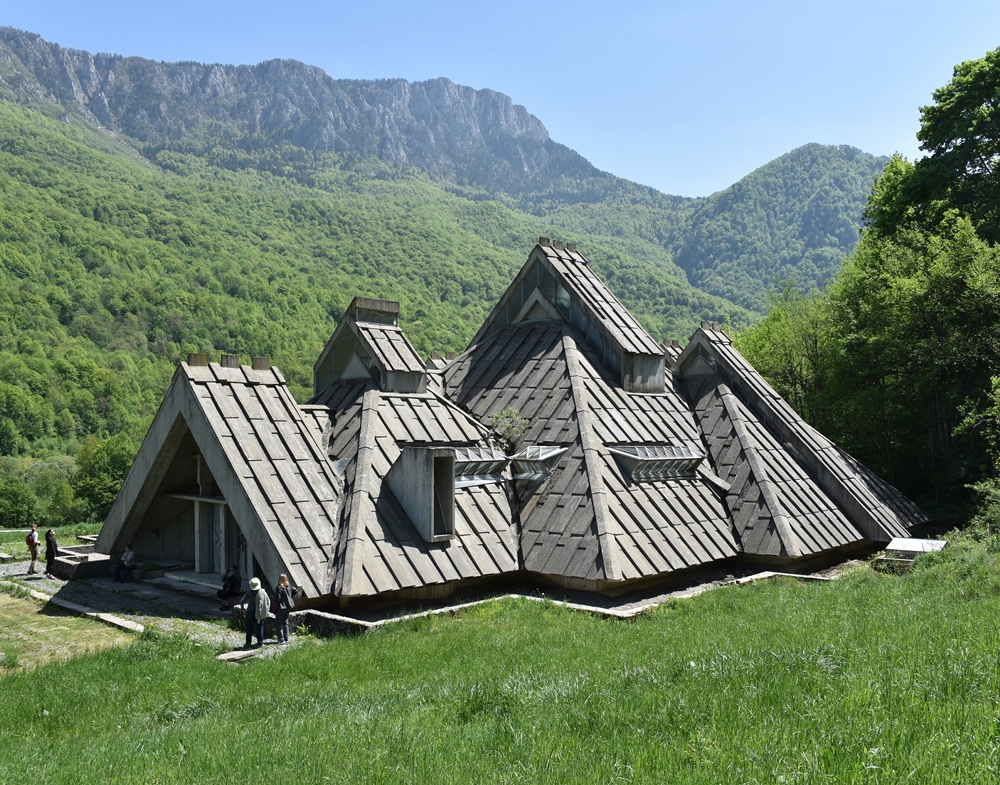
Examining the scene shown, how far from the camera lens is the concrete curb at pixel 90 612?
47.0ft

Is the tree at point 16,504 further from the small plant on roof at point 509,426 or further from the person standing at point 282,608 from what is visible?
the person standing at point 282,608

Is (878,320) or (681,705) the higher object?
(878,320)

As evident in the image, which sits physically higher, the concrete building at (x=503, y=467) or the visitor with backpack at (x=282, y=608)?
the concrete building at (x=503, y=467)

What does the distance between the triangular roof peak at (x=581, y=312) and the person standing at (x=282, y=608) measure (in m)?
10.4

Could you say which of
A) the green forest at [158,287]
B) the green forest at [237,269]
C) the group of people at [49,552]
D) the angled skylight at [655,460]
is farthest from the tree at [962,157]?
the green forest at [158,287]

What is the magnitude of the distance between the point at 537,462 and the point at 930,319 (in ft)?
51.9

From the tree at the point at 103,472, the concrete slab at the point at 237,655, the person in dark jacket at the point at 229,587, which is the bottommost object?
the tree at the point at 103,472

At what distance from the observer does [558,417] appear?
19484 millimetres

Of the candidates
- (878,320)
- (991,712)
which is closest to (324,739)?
(991,712)

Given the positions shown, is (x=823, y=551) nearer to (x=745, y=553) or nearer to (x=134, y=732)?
(x=745, y=553)

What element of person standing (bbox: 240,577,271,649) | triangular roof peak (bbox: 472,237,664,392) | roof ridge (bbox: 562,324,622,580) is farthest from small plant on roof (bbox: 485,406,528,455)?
person standing (bbox: 240,577,271,649)

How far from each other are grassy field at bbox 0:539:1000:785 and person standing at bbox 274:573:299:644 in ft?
2.29

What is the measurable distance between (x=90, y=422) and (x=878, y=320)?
85.8 m

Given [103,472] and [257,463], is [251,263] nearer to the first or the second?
[103,472]
